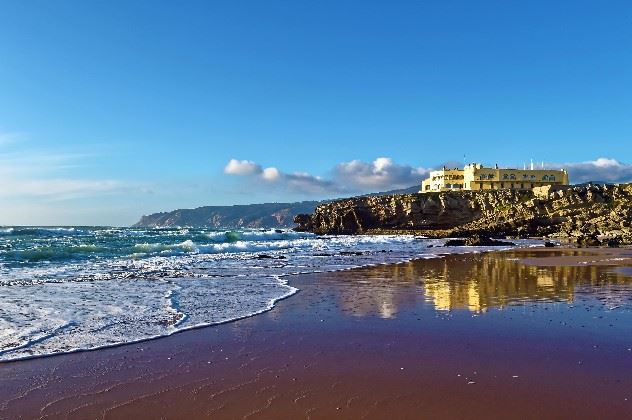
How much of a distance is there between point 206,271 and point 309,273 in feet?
13.9

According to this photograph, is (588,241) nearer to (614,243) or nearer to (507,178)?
(614,243)

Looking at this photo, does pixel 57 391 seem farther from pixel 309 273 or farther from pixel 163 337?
pixel 309 273

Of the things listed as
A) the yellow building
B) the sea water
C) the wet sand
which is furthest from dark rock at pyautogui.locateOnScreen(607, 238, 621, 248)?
the yellow building

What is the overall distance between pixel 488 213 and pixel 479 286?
6541 centimetres

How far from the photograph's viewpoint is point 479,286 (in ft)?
47.4

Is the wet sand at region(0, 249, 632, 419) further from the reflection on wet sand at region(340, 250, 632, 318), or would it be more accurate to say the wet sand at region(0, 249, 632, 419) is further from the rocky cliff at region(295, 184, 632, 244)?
the rocky cliff at region(295, 184, 632, 244)

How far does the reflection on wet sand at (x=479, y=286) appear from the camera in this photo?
1134cm

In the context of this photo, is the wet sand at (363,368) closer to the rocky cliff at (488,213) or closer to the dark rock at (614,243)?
the dark rock at (614,243)

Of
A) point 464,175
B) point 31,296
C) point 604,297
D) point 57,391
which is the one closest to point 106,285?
point 31,296

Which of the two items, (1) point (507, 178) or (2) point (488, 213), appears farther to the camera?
(1) point (507, 178)

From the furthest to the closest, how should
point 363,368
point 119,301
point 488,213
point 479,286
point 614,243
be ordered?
point 488,213
point 614,243
point 479,286
point 119,301
point 363,368

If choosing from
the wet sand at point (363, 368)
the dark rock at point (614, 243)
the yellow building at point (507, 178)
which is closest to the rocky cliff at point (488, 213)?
the dark rock at point (614, 243)

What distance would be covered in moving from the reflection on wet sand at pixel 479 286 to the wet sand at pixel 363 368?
419 mm

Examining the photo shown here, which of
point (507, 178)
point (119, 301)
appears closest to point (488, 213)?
point (507, 178)
